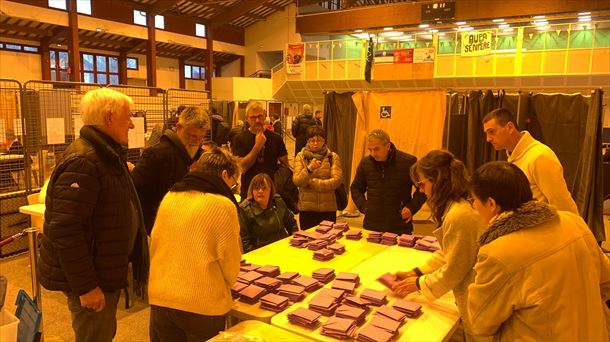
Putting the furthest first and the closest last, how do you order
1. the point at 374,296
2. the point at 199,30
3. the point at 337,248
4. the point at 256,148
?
the point at 199,30 < the point at 256,148 < the point at 337,248 < the point at 374,296

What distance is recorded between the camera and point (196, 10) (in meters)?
19.3

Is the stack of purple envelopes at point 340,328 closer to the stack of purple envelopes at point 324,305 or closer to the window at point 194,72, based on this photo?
the stack of purple envelopes at point 324,305

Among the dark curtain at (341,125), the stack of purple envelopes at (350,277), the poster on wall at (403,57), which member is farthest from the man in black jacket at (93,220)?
the poster on wall at (403,57)

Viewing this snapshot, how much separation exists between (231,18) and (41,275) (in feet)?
63.0

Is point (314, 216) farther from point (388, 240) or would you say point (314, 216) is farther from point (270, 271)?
point (270, 271)

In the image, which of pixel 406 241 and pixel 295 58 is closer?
pixel 406 241

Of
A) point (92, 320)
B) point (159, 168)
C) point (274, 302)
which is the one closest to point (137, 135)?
point (159, 168)

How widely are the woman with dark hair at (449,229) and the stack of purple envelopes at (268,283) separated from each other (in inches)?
24.6

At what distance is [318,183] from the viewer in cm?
392

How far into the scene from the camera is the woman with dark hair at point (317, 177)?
395cm

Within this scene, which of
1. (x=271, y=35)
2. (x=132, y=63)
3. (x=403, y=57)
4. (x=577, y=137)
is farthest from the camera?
(x=271, y=35)

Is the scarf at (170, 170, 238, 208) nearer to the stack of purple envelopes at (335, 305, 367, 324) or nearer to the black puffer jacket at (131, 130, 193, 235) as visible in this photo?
the stack of purple envelopes at (335, 305, 367, 324)

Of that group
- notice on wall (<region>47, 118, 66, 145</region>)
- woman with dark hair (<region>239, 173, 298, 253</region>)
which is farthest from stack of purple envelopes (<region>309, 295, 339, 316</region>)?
notice on wall (<region>47, 118, 66, 145</region>)

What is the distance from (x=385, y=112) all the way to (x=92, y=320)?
169 inches
